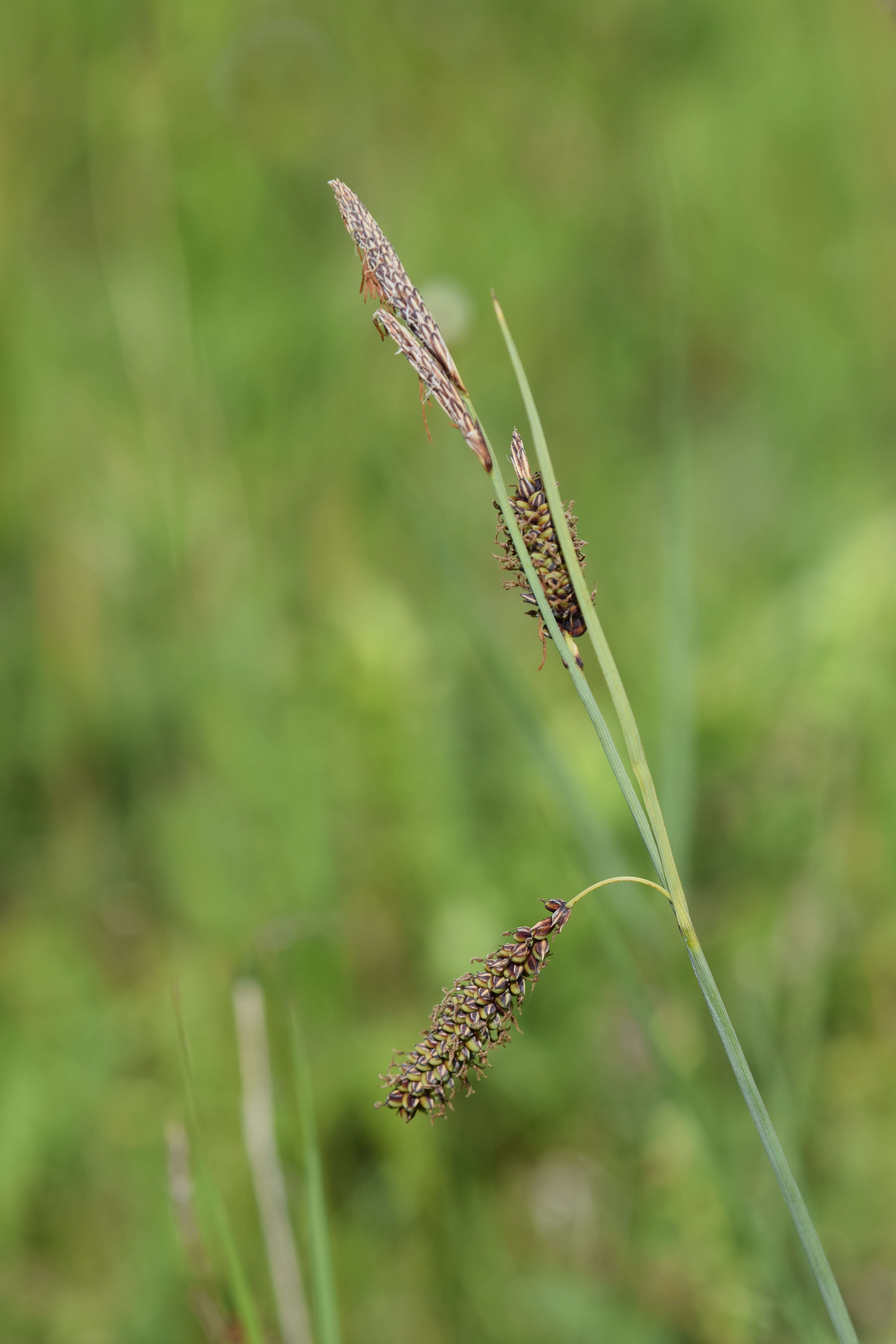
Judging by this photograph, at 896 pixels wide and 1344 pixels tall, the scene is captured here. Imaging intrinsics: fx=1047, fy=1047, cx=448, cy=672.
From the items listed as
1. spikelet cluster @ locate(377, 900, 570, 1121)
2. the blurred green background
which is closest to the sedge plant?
spikelet cluster @ locate(377, 900, 570, 1121)

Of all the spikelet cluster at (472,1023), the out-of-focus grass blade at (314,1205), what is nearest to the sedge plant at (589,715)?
the spikelet cluster at (472,1023)

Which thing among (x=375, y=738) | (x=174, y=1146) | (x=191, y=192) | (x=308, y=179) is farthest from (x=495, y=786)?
(x=308, y=179)

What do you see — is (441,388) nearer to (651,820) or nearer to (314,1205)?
(651,820)

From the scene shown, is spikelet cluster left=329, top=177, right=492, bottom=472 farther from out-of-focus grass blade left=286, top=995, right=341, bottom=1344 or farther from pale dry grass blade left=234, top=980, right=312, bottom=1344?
pale dry grass blade left=234, top=980, right=312, bottom=1344

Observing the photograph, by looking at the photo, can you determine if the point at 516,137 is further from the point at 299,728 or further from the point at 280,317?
the point at 299,728

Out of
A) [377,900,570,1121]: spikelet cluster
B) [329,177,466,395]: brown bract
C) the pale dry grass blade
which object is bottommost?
[377,900,570,1121]: spikelet cluster

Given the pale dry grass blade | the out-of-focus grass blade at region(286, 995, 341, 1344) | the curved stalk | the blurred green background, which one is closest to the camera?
the curved stalk

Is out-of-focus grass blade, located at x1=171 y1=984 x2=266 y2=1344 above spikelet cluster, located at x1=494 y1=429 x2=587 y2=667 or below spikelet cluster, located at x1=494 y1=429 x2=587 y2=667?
below
